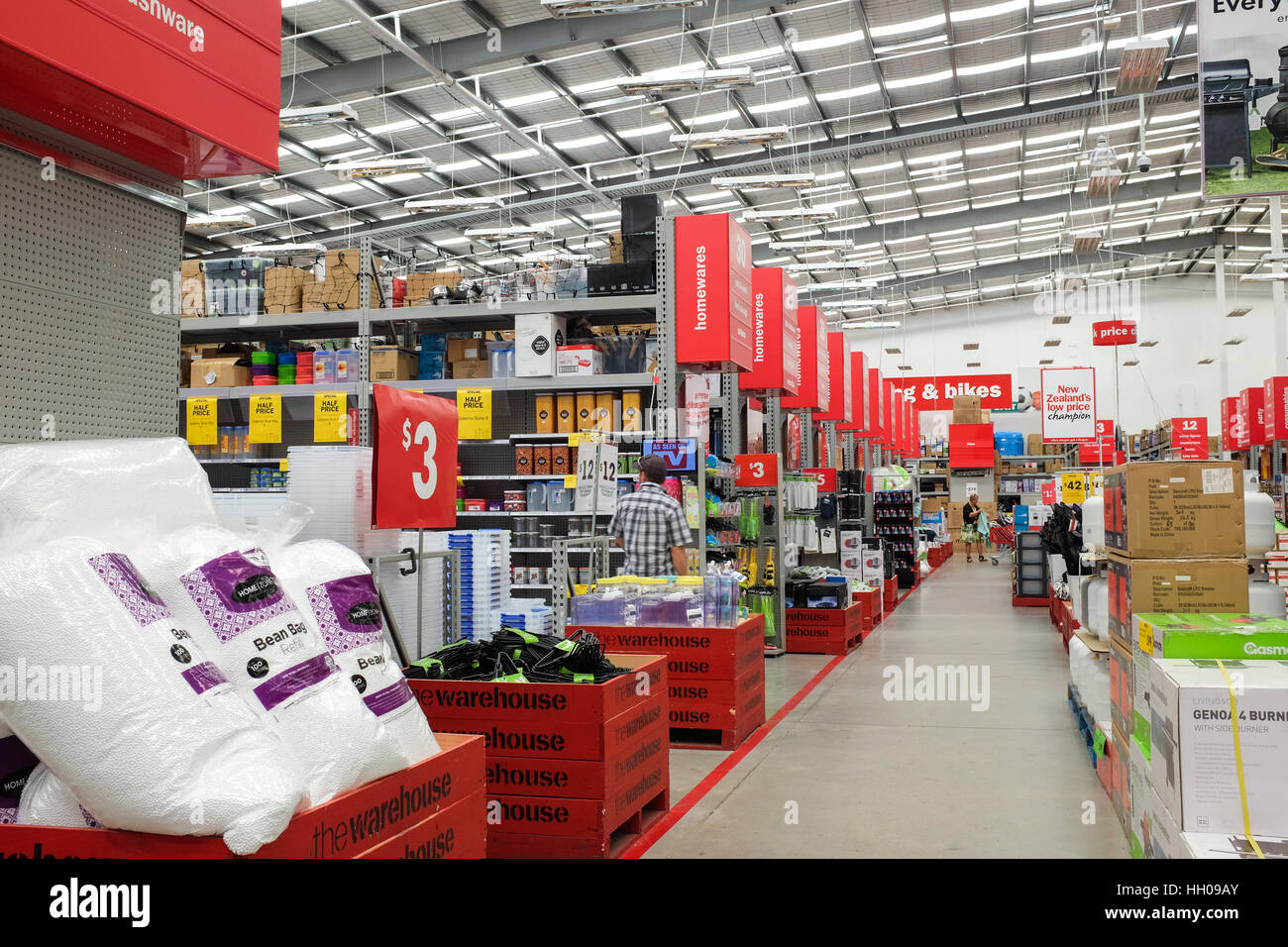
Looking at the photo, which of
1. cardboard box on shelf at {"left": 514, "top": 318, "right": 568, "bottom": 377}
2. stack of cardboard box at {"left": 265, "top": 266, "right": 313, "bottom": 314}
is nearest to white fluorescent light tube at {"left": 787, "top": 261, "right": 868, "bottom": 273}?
cardboard box on shelf at {"left": 514, "top": 318, "right": 568, "bottom": 377}

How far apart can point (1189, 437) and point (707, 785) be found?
55.9 feet

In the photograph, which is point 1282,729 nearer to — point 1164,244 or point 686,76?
point 686,76

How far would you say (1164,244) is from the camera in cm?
2698

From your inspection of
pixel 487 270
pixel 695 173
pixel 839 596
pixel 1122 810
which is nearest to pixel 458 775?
pixel 1122 810

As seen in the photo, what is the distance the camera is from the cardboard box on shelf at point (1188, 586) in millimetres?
3947

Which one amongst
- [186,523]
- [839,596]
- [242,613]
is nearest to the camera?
[242,613]

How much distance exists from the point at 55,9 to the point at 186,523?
95 cm

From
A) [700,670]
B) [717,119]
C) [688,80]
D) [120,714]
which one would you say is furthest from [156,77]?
[717,119]

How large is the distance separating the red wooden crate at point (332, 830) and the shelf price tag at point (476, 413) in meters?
5.59

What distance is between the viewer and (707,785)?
4.74m

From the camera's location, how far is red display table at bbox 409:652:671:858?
3.49 meters

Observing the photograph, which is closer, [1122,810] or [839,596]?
[1122,810]

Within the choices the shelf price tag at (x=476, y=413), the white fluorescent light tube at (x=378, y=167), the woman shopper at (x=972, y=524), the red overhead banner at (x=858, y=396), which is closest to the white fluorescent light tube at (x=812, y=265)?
the red overhead banner at (x=858, y=396)

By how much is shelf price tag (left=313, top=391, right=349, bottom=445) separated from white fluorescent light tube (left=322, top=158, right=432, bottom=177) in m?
4.55
